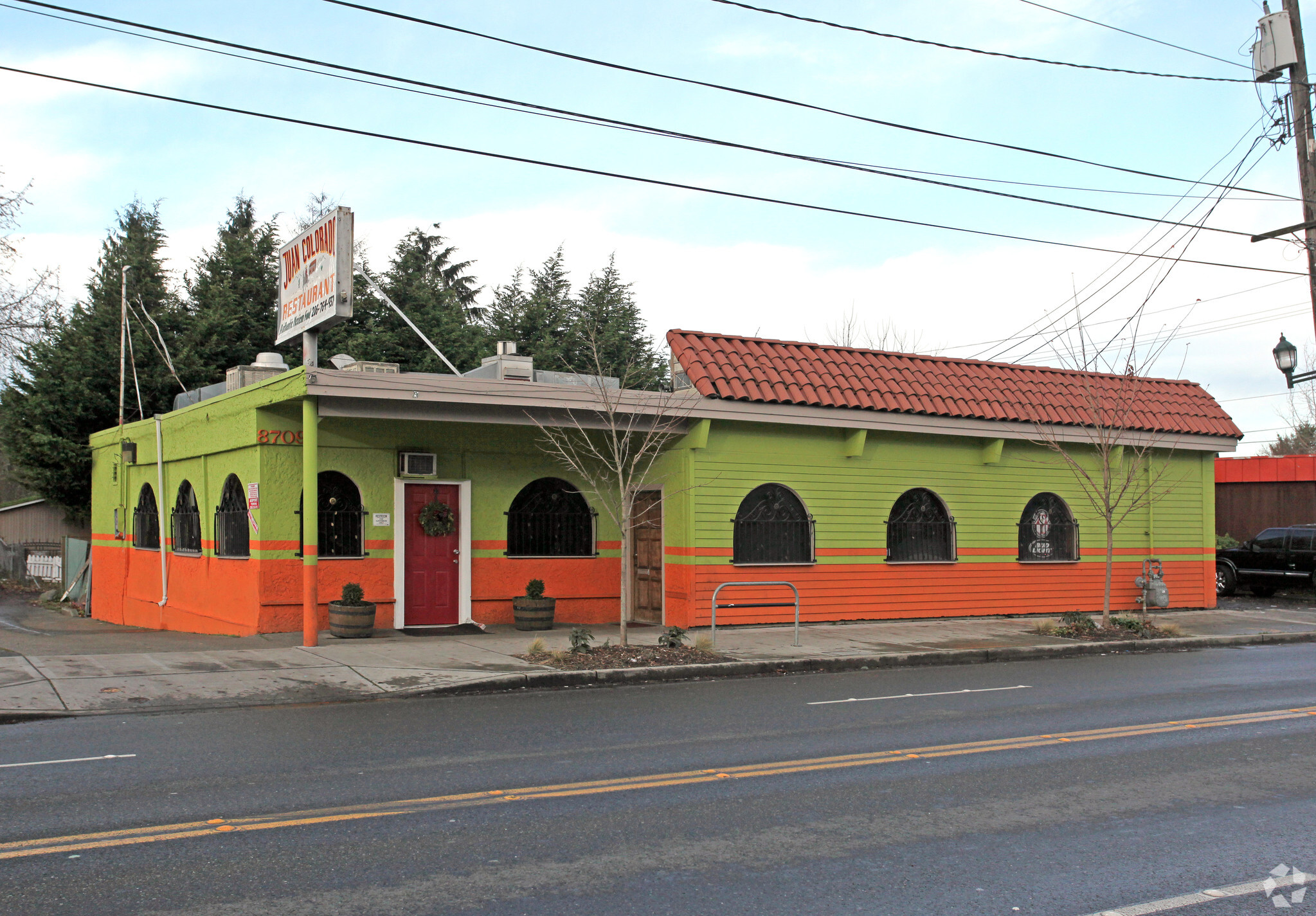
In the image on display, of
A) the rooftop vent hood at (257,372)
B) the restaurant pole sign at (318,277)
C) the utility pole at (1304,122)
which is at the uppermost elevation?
the utility pole at (1304,122)

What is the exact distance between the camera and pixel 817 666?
1335 centimetres

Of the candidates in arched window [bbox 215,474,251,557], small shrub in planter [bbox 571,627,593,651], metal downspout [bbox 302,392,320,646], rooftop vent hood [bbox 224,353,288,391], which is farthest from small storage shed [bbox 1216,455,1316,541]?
arched window [bbox 215,474,251,557]

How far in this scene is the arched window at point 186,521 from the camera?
59.7ft

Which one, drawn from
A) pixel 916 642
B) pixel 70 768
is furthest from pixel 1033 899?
pixel 916 642

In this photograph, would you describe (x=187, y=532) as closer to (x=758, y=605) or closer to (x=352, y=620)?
(x=352, y=620)

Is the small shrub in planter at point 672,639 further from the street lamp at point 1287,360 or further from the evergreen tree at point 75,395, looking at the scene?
the evergreen tree at point 75,395

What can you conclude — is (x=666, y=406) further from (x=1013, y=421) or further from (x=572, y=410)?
(x=1013, y=421)

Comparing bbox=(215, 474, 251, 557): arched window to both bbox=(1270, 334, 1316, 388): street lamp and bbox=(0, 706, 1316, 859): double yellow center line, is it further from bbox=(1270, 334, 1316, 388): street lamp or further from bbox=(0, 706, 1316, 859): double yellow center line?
bbox=(1270, 334, 1316, 388): street lamp

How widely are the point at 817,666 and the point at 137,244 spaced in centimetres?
2927

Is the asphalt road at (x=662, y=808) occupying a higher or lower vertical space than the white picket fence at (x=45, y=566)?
higher

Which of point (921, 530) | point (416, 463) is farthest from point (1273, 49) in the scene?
point (416, 463)

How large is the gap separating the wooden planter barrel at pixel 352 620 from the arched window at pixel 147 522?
7179 millimetres
